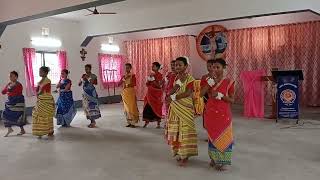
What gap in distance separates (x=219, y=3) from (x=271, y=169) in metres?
4.93

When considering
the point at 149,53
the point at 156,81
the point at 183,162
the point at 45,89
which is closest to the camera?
the point at 183,162

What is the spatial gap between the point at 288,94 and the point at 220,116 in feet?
12.5

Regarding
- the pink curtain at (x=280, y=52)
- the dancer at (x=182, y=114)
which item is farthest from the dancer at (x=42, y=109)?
the pink curtain at (x=280, y=52)

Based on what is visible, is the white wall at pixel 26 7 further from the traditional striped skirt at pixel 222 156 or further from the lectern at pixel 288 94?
the lectern at pixel 288 94

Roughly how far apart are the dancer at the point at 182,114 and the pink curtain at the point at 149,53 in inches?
321

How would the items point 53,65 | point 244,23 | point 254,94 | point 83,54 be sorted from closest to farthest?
point 254,94 → point 53,65 → point 244,23 → point 83,54

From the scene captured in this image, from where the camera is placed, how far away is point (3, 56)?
Result: 8578 mm

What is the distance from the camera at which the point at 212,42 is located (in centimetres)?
1132

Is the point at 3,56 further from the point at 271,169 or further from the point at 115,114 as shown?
the point at 271,169

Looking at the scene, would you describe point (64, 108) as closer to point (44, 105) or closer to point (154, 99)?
point (44, 105)

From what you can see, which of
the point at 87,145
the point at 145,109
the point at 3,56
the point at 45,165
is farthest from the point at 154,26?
the point at 45,165

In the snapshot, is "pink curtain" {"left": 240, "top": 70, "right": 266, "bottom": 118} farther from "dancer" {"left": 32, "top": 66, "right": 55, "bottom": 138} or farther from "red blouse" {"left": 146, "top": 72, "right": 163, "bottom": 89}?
"dancer" {"left": 32, "top": 66, "right": 55, "bottom": 138}

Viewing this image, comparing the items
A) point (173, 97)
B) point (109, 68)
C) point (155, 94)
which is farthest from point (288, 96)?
point (109, 68)

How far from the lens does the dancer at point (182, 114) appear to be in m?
3.85
